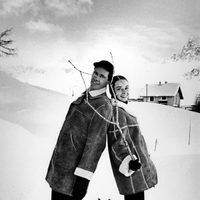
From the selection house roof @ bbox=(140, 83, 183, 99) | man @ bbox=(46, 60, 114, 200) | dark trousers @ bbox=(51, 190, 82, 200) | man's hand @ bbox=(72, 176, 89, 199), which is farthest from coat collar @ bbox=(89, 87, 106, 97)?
dark trousers @ bbox=(51, 190, 82, 200)

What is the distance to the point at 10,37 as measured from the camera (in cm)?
197

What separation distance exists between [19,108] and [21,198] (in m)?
0.50

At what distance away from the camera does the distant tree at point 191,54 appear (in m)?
2.15

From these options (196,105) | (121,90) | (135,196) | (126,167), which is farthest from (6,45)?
(196,105)

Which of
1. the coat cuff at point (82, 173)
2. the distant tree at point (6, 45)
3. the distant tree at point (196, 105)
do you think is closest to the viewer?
the coat cuff at point (82, 173)

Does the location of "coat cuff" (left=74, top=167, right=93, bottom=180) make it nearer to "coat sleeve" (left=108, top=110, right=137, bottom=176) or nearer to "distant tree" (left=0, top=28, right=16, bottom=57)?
"coat sleeve" (left=108, top=110, right=137, bottom=176)

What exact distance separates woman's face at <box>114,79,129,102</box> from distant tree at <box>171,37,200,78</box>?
17.3 inches

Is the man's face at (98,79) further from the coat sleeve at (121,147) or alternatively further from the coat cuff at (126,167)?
the coat cuff at (126,167)

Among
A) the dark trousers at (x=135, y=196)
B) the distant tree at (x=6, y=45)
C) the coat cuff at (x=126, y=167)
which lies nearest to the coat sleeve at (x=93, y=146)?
the coat cuff at (x=126, y=167)

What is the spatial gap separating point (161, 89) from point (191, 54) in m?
0.32

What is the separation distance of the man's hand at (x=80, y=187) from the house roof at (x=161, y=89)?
0.65m

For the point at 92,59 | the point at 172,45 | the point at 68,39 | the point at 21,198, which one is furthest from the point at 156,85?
the point at 21,198

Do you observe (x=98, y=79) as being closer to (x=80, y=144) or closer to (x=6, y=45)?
(x=80, y=144)

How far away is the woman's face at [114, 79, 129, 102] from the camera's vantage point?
1.86 metres
